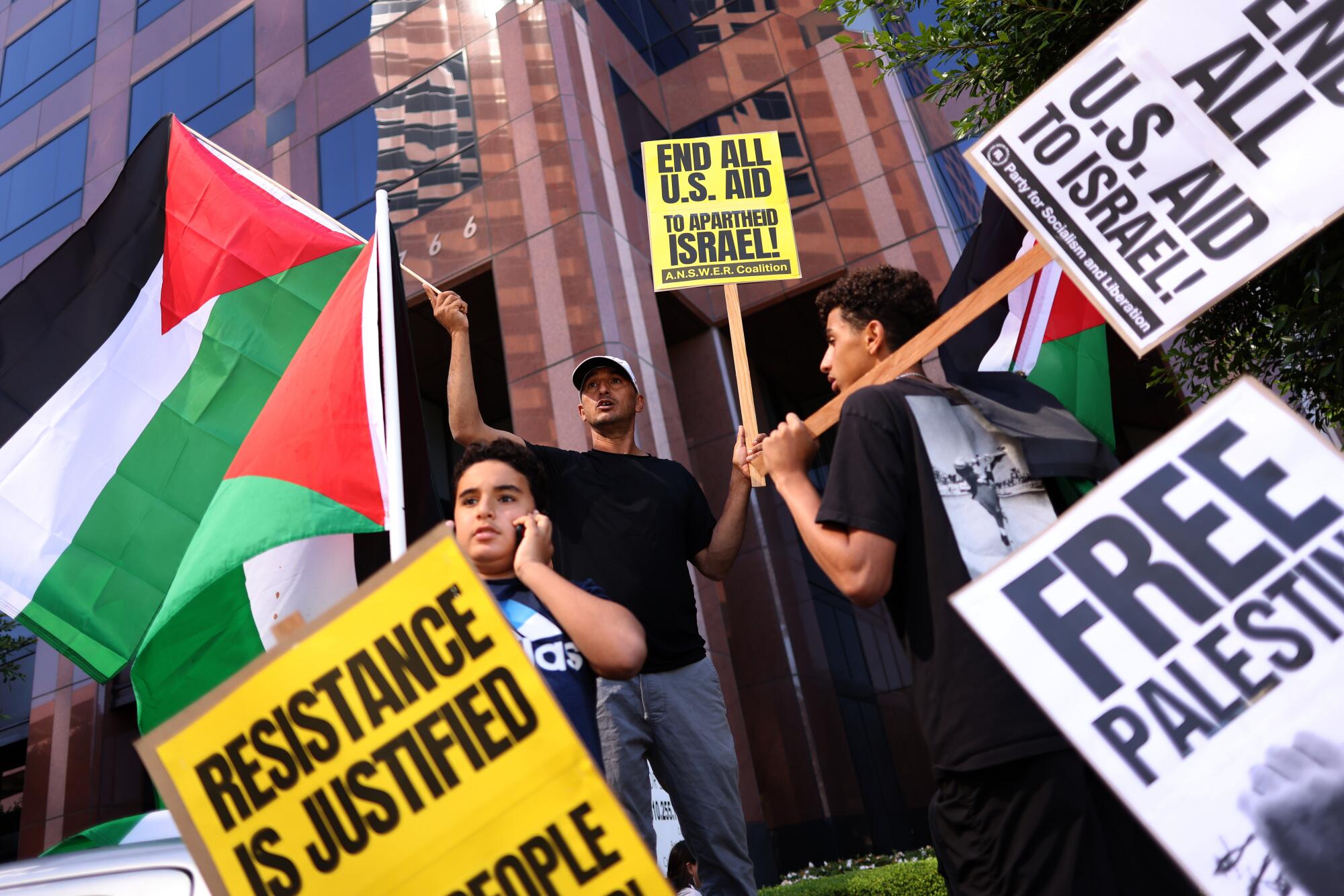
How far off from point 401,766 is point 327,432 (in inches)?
80.5

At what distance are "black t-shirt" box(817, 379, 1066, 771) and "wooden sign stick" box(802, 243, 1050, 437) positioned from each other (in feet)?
0.42

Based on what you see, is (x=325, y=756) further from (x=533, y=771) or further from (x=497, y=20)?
(x=497, y=20)

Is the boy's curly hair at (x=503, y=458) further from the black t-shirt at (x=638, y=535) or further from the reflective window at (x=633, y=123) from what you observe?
the reflective window at (x=633, y=123)

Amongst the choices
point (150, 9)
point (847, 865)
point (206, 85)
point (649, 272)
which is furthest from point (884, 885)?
point (150, 9)

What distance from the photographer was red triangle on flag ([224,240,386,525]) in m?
3.43

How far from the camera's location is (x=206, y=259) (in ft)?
14.5

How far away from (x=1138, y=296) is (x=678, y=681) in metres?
1.77


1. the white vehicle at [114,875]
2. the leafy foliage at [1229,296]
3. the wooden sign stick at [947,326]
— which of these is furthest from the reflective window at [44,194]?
the wooden sign stick at [947,326]

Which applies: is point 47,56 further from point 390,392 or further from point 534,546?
point 534,546

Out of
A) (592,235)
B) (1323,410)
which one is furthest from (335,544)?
(592,235)

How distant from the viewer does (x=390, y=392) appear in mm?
3213

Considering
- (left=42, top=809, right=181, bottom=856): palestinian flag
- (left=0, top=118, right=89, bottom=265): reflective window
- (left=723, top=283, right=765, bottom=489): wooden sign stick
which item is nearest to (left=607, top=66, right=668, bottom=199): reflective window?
(left=0, top=118, right=89, bottom=265): reflective window

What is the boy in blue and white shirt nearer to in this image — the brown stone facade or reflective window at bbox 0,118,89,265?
the brown stone facade

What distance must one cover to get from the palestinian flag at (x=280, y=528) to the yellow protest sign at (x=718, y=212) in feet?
3.98
